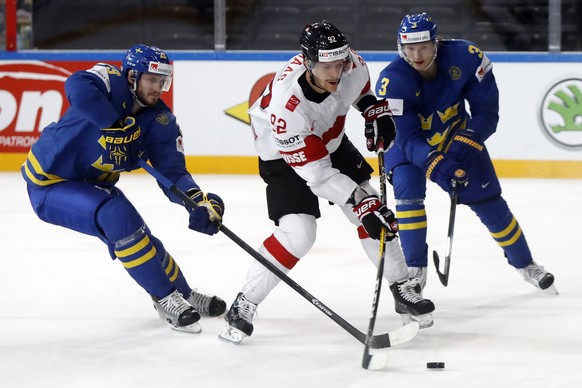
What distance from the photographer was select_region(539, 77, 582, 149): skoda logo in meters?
6.83

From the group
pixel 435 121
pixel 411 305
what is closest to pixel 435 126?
pixel 435 121

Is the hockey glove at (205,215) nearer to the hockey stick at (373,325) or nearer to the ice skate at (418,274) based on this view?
the hockey stick at (373,325)

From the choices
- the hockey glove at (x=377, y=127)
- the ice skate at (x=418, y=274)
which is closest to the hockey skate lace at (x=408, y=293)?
the ice skate at (x=418, y=274)

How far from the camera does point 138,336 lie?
3.28 m

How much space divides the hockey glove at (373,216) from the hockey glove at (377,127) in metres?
0.33

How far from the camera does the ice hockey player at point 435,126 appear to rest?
3545 mm

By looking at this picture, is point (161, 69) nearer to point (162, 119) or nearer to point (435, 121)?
point (162, 119)

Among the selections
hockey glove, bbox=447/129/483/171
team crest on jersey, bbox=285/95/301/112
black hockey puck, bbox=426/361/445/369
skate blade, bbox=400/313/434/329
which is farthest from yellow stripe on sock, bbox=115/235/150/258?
hockey glove, bbox=447/129/483/171

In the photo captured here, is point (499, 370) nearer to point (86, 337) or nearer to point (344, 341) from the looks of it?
point (344, 341)

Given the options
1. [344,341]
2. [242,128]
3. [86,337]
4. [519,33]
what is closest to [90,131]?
[86,337]

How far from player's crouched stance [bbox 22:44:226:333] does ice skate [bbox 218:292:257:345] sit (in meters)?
0.13

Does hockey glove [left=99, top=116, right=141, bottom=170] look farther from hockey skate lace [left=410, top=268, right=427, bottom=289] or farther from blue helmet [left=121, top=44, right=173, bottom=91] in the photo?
hockey skate lace [left=410, top=268, right=427, bottom=289]

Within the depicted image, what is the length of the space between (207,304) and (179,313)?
0.26 metres

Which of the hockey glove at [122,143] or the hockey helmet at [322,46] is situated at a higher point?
the hockey helmet at [322,46]
